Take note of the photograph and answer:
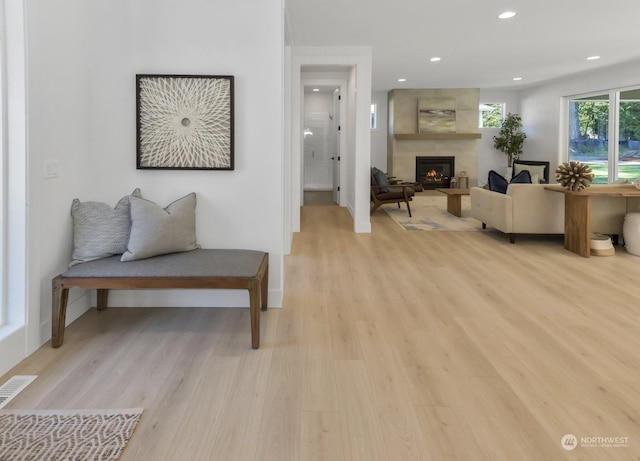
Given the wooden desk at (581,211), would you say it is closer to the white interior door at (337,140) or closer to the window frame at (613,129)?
the window frame at (613,129)

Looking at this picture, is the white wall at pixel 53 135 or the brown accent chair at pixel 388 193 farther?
the brown accent chair at pixel 388 193

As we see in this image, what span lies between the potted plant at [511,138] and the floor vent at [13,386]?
11603 millimetres

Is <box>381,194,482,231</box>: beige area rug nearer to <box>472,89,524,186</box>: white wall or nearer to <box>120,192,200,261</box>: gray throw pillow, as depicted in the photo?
<box>472,89,524,186</box>: white wall

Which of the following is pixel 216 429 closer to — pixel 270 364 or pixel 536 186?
pixel 270 364

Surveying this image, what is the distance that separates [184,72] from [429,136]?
29.8 feet

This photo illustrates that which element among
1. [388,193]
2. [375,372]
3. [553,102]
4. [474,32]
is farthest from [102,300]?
[553,102]

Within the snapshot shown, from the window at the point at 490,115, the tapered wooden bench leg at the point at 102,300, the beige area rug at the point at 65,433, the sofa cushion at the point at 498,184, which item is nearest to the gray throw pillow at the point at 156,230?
the tapered wooden bench leg at the point at 102,300

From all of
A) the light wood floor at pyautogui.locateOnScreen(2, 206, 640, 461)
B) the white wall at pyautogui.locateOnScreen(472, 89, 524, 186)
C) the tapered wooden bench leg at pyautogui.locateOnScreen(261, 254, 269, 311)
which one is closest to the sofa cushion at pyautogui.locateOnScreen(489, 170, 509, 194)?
the light wood floor at pyautogui.locateOnScreen(2, 206, 640, 461)

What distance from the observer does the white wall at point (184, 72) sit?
3.24 meters

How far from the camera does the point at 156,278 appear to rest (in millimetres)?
2768

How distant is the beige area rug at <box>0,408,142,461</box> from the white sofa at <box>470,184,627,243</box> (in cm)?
483

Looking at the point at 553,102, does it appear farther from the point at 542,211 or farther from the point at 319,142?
the point at 542,211

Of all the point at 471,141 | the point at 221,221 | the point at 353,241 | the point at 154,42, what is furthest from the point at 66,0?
the point at 471,141

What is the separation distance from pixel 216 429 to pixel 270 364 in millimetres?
644
